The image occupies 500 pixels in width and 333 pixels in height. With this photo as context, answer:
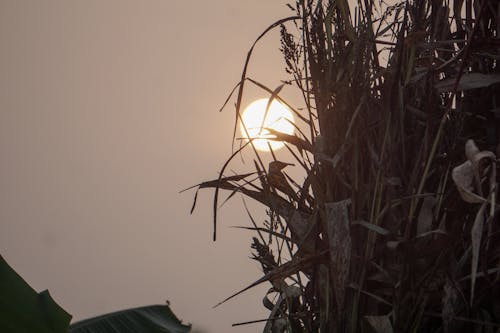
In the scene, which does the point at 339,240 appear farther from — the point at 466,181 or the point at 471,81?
the point at 471,81

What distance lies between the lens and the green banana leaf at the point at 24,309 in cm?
149

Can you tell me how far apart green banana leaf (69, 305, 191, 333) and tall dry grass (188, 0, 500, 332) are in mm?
691

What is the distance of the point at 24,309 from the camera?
1.51m

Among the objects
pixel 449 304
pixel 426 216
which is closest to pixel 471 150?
pixel 426 216

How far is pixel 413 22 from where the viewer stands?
4.82 feet

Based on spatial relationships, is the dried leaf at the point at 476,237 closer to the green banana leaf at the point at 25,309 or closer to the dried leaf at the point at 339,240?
the dried leaf at the point at 339,240

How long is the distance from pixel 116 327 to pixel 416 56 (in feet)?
4.46

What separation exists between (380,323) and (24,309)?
0.89 m

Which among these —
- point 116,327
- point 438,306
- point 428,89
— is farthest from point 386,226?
point 116,327

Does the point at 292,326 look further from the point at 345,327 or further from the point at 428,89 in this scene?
the point at 428,89

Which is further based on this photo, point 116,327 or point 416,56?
point 116,327

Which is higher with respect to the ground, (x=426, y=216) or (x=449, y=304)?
(x=426, y=216)

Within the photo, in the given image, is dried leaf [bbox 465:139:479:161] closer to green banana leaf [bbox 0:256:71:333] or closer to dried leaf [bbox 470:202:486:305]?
dried leaf [bbox 470:202:486:305]

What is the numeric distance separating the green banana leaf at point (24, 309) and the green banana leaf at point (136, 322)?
0.48 m
